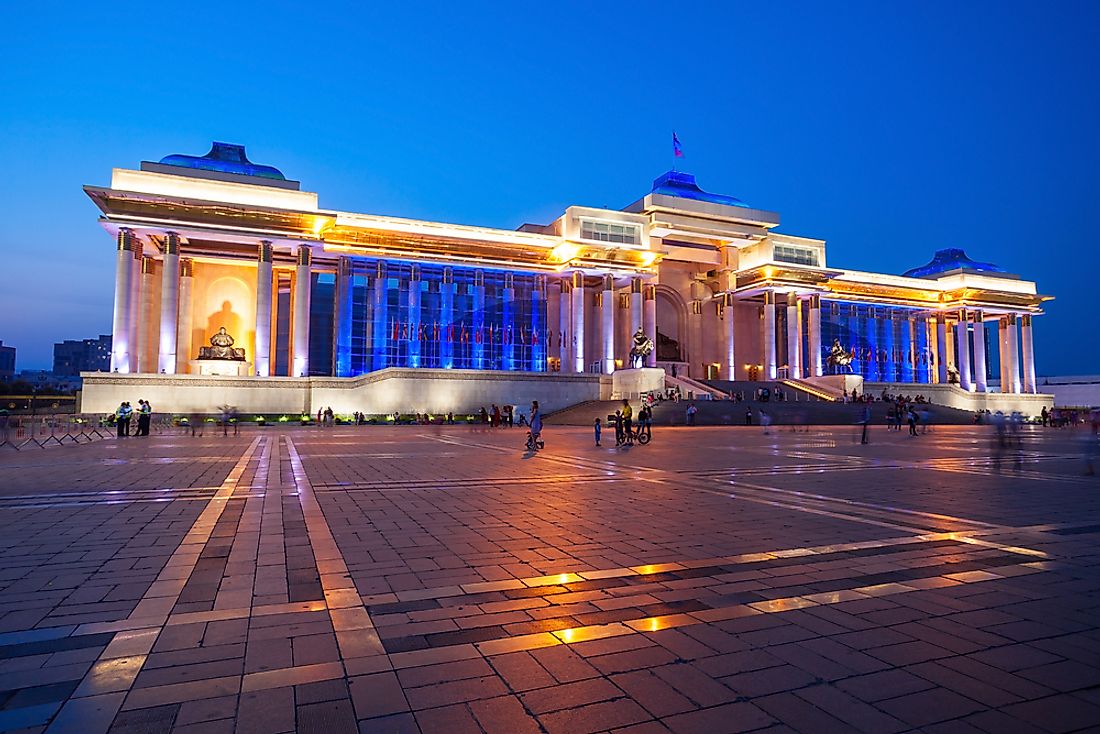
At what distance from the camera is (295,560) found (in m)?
6.25

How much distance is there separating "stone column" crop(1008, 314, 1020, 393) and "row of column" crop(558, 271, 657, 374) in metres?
38.9

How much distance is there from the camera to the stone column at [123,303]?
1657 inches

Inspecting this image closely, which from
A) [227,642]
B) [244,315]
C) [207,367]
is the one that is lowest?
[227,642]

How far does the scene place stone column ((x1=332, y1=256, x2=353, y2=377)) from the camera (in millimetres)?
50750

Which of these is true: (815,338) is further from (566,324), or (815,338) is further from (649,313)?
(566,324)

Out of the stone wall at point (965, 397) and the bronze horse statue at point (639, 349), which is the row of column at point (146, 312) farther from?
the stone wall at point (965, 397)

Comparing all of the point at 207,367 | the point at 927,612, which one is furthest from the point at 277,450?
the point at 207,367

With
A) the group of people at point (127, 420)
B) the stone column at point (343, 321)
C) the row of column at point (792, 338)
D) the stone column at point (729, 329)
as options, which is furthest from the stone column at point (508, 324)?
the group of people at point (127, 420)

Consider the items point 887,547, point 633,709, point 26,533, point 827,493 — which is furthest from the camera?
point 827,493

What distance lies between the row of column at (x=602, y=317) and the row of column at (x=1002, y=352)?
3422 cm

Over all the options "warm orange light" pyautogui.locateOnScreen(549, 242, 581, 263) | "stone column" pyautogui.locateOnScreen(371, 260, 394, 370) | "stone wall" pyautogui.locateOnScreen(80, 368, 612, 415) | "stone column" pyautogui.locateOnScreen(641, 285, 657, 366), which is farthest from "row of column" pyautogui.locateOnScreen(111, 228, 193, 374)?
"stone column" pyautogui.locateOnScreen(641, 285, 657, 366)

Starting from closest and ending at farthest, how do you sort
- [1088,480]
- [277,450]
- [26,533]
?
[26,533], [1088,480], [277,450]

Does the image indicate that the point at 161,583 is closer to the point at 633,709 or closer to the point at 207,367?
the point at 633,709

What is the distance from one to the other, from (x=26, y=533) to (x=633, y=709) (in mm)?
7363
